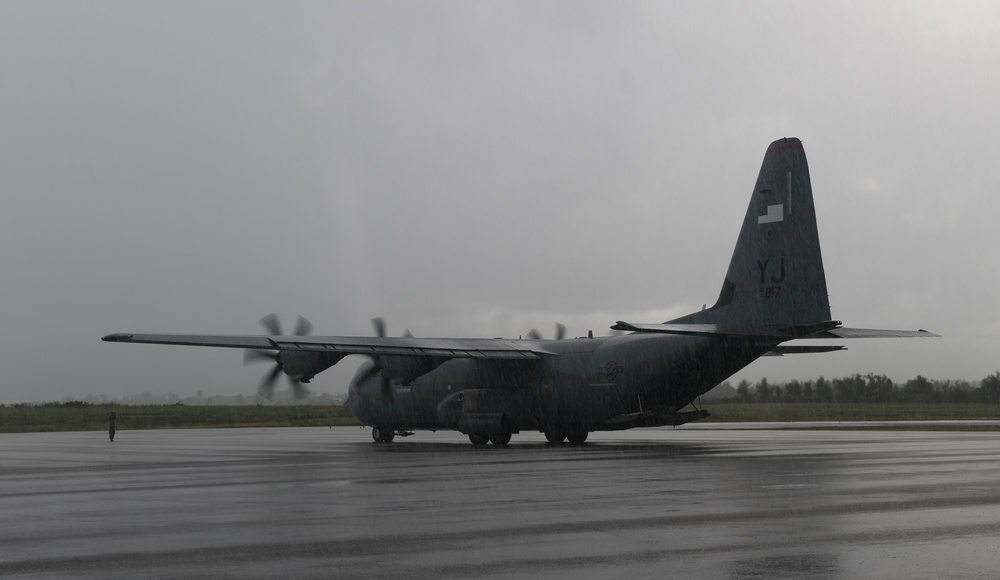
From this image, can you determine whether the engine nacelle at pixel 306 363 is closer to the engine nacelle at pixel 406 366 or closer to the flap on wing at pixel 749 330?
the engine nacelle at pixel 406 366

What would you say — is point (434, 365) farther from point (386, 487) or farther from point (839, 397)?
point (839, 397)

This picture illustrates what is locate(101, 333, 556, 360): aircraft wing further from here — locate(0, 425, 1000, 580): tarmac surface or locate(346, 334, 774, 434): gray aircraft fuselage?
locate(0, 425, 1000, 580): tarmac surface

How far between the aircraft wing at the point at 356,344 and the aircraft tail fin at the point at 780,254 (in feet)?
27.3

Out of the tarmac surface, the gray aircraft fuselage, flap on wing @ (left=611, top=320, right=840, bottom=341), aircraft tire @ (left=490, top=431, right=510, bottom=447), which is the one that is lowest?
the tarmac surface

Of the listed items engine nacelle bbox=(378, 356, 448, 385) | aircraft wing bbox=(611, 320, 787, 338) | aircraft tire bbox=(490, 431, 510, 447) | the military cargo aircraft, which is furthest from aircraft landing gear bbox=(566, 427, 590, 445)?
aircraft wing bbox=(611, 320, 787, 338)

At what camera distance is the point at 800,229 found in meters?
28.5

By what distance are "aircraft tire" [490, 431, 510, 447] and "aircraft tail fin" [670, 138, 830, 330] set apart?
9540 millimetres

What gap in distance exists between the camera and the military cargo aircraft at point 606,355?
2878 centimetres

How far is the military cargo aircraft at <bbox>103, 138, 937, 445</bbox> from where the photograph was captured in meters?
28.8

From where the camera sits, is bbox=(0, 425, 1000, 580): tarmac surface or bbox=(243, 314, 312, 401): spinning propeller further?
bbox=(243, 314, 312, 401): spinning propeller

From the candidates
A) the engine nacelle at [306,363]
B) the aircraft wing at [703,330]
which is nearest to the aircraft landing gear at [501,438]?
the engine nacelle at [306,363]

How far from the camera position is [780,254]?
29031 millimetres

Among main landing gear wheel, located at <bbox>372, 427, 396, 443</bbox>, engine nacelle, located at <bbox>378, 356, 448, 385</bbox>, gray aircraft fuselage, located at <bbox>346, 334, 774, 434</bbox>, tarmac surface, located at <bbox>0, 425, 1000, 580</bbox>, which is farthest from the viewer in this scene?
main landing gear wheel, located at <bbox>372, 427, 396, 443</bbox>

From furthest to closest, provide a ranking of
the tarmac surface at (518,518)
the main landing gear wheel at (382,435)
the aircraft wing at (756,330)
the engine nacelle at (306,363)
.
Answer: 1. the main landing gear wheel at (382,435)
2. the engine nacelle at (306,363)
3. the aircraft wing at (756,330)
4. the tarmac surface at (518,518)
